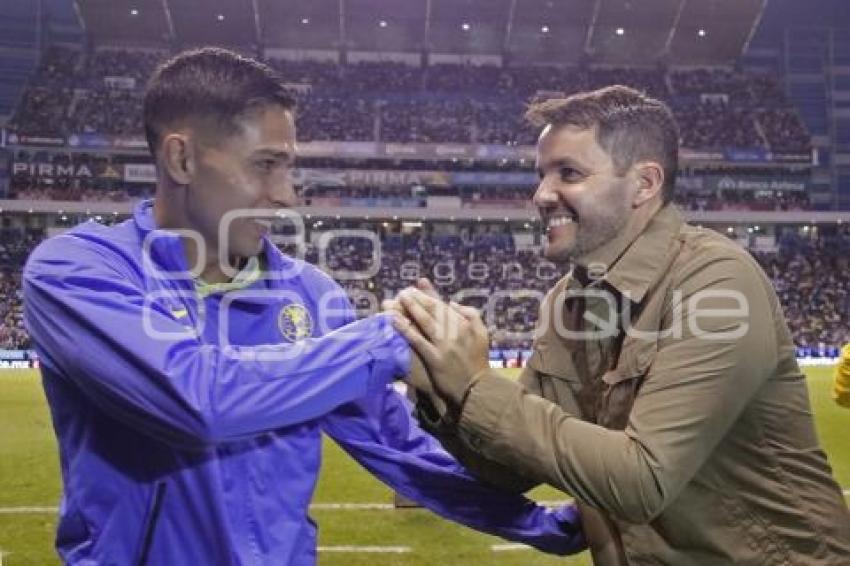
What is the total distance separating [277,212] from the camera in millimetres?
2473

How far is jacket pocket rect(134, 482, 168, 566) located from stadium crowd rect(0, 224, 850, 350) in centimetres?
3492

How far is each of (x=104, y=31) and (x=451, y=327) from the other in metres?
56.2

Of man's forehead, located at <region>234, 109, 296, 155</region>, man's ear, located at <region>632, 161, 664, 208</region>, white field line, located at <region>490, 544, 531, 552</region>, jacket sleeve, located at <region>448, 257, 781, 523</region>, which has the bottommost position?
white field line, located at <region>490, 544, 531, 552</region>

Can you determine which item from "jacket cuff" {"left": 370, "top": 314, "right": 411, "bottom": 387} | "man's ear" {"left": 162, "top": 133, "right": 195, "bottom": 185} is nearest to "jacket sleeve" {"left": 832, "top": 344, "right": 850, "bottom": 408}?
"jacket cuff" {"left": 370, "top": 314, "right": 411, "bottom": 387}

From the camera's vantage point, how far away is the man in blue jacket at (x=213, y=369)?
6.36 ft

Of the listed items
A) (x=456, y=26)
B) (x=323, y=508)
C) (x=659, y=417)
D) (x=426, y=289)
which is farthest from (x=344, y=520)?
(x=456, y=26)

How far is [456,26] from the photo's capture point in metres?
53.1

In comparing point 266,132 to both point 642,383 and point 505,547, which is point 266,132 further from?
point 505,547

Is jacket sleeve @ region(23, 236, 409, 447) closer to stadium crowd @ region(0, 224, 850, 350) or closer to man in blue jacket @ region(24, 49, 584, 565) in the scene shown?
man in blue jacket @ region(24, 49, 584, 565)

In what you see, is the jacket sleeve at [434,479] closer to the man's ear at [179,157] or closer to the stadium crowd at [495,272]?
the man's ear at [179,157]

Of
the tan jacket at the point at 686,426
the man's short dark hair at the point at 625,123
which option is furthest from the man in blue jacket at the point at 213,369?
the man's short dark hair at the point at 625,123

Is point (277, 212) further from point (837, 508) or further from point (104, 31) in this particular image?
point (104, 31)

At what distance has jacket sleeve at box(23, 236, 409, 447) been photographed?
189 centimetres

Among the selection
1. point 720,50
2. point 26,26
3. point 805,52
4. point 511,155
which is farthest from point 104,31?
point 805,52
